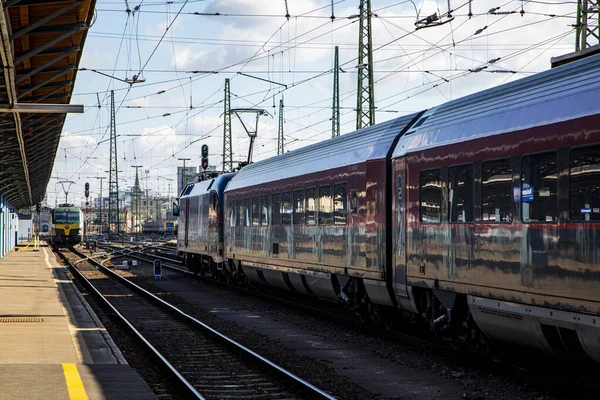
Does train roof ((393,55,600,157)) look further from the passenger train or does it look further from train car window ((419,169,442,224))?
train car window ((419,169,442,224))

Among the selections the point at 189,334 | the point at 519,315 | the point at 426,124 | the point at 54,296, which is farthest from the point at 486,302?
the point at 54,296

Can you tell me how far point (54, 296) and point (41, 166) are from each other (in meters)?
17.7

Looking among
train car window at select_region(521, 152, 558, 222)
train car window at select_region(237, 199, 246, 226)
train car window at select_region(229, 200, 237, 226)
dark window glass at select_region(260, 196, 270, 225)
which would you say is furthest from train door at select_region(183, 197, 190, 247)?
train car window at select_region(521, 152, 558, 222)

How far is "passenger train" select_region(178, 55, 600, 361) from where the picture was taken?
9.30 m

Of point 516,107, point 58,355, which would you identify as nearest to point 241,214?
point 58,355

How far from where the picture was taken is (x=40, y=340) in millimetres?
15039

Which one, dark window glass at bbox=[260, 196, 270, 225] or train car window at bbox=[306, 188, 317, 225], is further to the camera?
dark window glass at bbox=[260, 196, 270, 225]

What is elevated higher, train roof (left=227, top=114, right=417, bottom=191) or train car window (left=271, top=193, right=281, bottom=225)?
train roof (left=227, top=114, right=417, bottom=191)

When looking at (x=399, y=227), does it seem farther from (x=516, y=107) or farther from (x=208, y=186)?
(x=208, y=186)

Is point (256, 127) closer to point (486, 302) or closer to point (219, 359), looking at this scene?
point (219, 359)

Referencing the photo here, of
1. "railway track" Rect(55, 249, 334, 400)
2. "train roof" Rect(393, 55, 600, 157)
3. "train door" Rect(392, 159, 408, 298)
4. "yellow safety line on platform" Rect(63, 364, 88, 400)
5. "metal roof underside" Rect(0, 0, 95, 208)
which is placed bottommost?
"railway track" Rect(55, 249, 334, 400)

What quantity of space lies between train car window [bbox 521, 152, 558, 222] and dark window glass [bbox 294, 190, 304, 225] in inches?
372

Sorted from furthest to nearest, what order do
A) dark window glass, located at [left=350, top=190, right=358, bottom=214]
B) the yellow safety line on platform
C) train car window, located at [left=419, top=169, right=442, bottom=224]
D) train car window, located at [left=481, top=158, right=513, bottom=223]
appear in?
1. dark window glass, located at [left=350, top=190, right=358, bottom=214]
2. train car window, located at [left=419, top=169, right=442, bottom=224]
3. train car window, located at [left=481, top=158, right=513, bottom=223]
4. the yellow safety line on platform

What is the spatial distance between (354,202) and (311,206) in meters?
2.86
